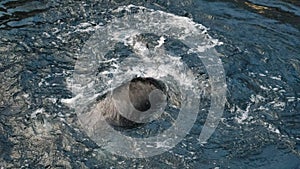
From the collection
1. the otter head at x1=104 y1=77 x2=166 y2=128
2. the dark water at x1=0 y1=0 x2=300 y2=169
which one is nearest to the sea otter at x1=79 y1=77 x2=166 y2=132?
the otter head at x1=104 y1=77 x2=166 y2=128

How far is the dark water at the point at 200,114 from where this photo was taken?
650 cm

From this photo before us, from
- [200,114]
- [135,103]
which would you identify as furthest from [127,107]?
[200,114]

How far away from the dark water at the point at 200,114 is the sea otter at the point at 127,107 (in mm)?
318

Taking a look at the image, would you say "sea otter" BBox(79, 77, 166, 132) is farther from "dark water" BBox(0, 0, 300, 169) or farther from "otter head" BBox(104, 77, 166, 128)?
"dark water" BBox(0, 0, 300, 169)

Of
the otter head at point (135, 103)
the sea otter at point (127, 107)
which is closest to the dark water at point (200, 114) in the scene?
the sea otter at point (127, 107)

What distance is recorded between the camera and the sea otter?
6.63 m

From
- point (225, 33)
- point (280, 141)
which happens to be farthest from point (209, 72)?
point (280, 141)

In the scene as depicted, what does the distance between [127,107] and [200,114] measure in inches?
45.5

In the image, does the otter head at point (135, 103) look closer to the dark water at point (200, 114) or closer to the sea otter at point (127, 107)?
the sea otter at point (127, 107)

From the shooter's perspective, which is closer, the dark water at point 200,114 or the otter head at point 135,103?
the dark water at point 200,114

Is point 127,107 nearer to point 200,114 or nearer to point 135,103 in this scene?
point 135,103

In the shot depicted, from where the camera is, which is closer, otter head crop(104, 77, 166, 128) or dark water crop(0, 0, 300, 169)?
dark water crop(0, 0, 300, 169)

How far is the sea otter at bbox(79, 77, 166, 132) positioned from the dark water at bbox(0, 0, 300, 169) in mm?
318

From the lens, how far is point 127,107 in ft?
21.9
